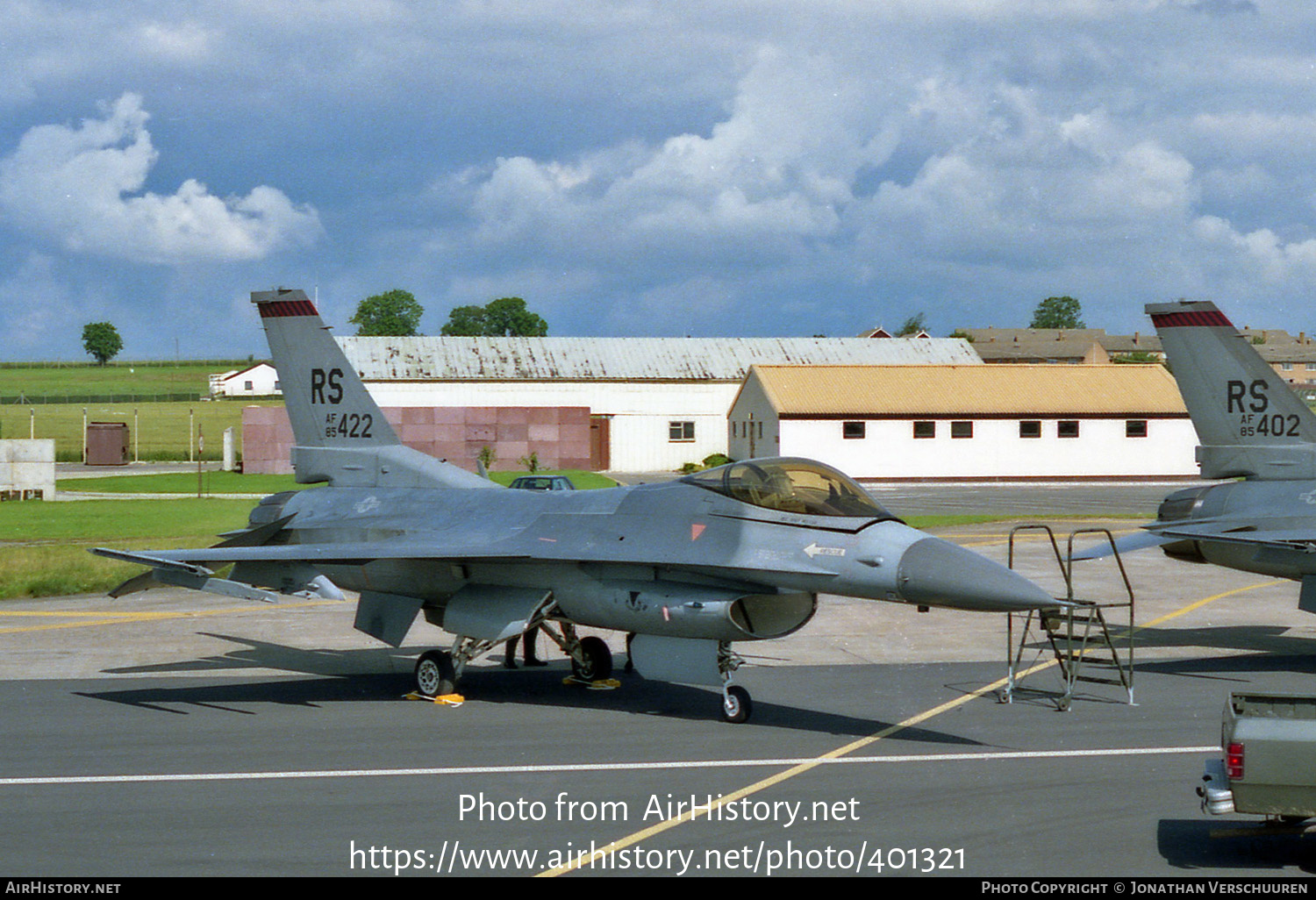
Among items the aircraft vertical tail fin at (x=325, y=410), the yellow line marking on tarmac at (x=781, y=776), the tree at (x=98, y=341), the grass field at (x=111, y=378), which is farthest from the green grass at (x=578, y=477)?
the tree at (x=98, y=341)

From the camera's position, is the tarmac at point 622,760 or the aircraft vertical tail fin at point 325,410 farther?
the aircraft vertical tail fin at point 325,410

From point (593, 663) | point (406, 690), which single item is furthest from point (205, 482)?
point (593, 663)

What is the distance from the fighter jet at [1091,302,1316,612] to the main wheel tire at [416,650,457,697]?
369 inches

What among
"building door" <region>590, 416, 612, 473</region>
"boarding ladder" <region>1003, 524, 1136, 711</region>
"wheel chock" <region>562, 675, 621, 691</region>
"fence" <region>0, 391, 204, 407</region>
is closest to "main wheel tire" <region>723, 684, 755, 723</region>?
"wheel chock" <region>562, 675, 621, 691</region>

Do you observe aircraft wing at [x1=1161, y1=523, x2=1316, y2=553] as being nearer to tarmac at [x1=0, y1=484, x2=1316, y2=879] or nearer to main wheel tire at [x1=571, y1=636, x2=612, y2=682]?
tarmac at [x1=0, y1=484, x2=1316, y2=879]

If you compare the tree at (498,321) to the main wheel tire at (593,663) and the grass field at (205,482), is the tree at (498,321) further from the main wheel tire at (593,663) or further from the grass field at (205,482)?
the main wheel tire at (593,663)

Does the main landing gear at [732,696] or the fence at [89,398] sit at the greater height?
the fence at [89,398]

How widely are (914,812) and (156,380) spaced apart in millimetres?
150830

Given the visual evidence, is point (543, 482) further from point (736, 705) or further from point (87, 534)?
point (736, 705)

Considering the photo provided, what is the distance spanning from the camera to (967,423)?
188 feet

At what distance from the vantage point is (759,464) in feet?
44.5

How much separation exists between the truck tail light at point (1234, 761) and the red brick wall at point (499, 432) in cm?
5365

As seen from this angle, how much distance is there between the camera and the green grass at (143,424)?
79.3 meters

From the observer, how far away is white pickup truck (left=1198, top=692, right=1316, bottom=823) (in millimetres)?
7707
